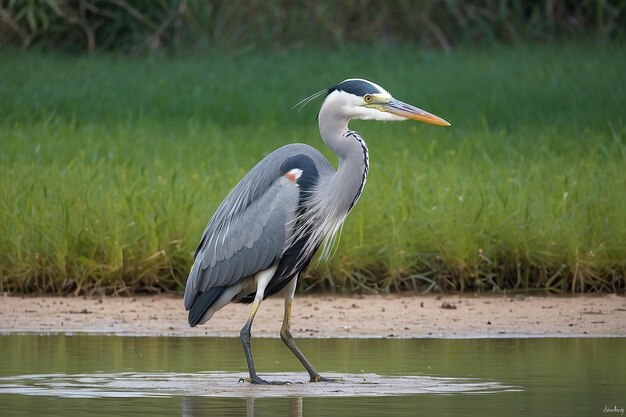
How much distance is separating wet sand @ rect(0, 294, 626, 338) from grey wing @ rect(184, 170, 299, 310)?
38.4 inches

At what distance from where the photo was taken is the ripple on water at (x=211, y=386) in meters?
5.97

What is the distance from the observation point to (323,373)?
262 inches

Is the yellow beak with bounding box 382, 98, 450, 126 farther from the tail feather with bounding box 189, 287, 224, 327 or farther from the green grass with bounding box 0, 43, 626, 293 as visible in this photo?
the green grass with bounding box 0, 43, 626, 293

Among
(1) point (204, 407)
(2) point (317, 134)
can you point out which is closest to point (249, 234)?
(1) point (204, 407)

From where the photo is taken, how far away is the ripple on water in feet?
19.6

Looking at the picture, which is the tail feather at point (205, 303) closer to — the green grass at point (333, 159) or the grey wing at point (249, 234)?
the grey wing at point (249, 234)

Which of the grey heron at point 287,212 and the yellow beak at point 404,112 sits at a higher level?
the yellow beak at point 404,112

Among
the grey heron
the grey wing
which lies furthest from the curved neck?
the grey wing

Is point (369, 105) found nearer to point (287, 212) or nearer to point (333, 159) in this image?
point (287, 212)

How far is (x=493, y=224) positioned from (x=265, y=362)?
2245 millimetres

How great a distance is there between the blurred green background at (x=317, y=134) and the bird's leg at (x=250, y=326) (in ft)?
5.68

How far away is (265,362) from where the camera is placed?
23.8 ft

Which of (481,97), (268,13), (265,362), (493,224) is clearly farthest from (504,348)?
(268,13)

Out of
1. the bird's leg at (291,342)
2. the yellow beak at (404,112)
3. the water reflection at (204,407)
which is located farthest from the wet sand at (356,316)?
the water reflection at (204,407)
